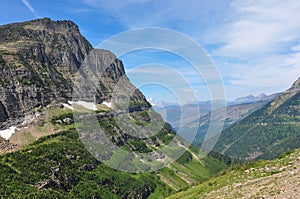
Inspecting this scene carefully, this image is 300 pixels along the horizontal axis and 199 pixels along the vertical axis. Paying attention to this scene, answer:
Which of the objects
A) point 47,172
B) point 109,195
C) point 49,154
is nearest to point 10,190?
point 47,172

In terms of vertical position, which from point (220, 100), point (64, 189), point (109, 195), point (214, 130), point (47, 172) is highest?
point (220, 100)

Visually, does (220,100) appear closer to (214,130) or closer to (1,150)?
(214,130)

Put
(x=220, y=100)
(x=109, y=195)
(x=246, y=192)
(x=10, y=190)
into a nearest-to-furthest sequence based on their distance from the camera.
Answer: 1. (x=220, y=100)
2. (x=246, y=192)
3. (x=10, y=190)
4. (x=109, y=195)

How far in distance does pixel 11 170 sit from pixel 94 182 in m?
54.1

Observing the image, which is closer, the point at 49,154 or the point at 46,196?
the point at 46,196

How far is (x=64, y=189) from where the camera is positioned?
166 metres

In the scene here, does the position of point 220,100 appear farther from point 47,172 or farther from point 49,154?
point 49,154

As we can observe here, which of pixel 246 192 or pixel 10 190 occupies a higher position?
pixel 246 192

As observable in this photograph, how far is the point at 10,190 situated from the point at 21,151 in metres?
54.2

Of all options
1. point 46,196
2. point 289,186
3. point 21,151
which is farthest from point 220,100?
point 21,151

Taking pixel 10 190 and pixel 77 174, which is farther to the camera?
pixel 77 174

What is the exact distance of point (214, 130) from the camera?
21922mm

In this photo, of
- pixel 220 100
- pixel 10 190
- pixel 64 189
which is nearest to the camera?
pixel 220 100

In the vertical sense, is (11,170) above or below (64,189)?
above
